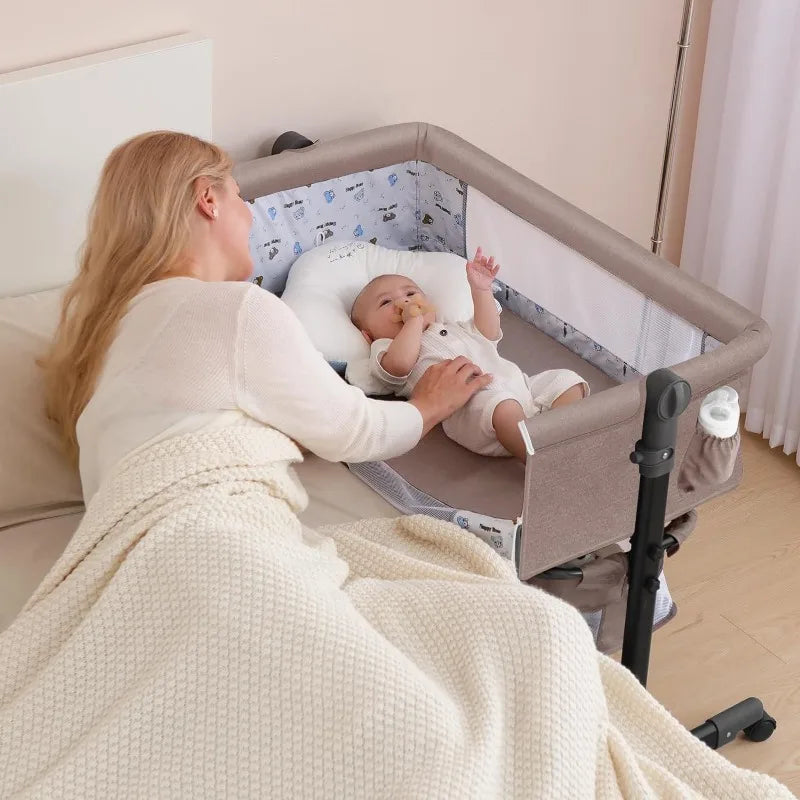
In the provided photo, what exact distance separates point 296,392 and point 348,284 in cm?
67

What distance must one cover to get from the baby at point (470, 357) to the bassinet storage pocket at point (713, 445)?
19 centimetres

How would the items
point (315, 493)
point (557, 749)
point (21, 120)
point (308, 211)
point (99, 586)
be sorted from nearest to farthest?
point (557, 749), point (99, 586), point (315, 493), point (21, 120), point (308, 211)

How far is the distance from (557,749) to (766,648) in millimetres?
903

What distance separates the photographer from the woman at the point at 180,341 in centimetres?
144

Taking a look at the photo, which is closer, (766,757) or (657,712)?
(657,712)

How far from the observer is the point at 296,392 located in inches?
57.8

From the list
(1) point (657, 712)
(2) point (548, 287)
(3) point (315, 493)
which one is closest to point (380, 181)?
(2) point (548, 287)

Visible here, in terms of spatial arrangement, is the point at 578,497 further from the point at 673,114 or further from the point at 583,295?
the point at 673,114

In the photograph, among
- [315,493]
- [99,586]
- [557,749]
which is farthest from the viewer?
[315,493]

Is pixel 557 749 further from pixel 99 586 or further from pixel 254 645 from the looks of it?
pixel 99 586

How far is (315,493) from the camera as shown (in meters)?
1.71

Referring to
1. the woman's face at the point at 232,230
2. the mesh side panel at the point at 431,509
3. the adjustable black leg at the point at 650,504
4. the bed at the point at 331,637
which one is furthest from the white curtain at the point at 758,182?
the woman's face at the point at 232,230

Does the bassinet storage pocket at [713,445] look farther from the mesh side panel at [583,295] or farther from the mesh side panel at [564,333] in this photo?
the mesh side panel at [564,333]

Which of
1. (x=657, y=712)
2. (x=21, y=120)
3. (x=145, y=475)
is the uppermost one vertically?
(x=21, y=120)
